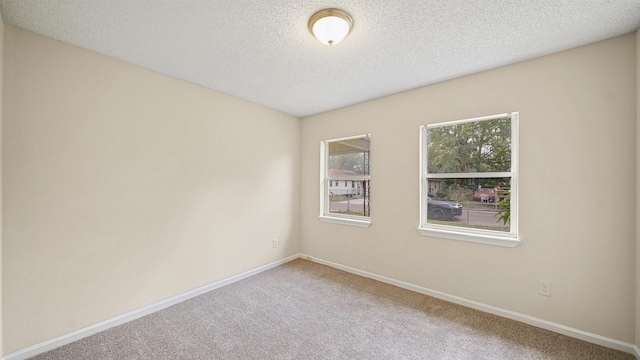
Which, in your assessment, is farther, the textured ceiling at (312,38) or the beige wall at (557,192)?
the beige wall at (557,192)

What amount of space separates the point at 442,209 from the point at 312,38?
2.21 meters

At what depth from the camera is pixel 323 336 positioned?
81.3 inches

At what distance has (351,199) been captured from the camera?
3.71 meters

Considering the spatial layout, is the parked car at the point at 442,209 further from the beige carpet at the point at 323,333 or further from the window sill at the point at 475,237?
the beige carpet at the point at 323,333

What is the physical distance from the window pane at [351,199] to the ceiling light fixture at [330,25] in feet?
6.90

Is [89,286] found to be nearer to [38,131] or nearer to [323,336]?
[38,131]

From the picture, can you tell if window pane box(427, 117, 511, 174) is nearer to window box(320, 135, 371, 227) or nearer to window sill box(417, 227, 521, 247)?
window sill box(417, 227, 521, 247)

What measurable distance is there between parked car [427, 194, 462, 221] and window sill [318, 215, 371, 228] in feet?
2.58

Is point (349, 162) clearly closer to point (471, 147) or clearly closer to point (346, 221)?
point (346, 221)

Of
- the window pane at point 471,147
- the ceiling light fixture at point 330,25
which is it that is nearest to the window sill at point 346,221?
the window pane at point 471,147

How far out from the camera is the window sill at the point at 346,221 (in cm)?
334

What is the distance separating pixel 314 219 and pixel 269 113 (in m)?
1.73

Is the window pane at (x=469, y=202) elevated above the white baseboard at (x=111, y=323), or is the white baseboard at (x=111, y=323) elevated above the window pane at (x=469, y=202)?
the window pane at (x=469, y=202)

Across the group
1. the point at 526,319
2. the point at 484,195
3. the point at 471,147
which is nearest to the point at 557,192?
the point at 484,195
